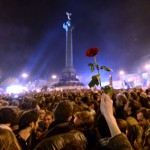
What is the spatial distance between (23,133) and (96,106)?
5326 millimetres

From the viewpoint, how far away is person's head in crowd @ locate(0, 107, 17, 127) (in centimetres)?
367

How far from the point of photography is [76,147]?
2.34 metres

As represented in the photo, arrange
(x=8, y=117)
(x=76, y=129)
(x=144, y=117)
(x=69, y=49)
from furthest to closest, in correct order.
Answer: (x=69, y=49) → (x=144, y=117) → (x=8, y=117) → (x=76, y=129)

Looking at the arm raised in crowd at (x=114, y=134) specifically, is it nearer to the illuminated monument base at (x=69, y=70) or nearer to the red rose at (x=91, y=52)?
the red rose at (x=91, y=52)

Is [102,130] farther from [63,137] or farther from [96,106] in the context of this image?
[96,106]

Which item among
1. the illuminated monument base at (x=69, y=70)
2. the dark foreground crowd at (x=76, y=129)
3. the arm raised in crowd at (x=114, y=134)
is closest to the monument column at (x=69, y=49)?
the illuminated monument base at (x=69, y=70)

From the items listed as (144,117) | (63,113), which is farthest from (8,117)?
(144,117)

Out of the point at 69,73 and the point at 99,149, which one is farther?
the point at 69,73

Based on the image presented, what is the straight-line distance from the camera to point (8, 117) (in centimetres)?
369

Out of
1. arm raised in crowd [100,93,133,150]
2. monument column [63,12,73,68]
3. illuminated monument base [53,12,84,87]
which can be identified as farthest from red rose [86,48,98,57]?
monument column [63,12,73,68]

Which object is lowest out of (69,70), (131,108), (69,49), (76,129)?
(76,129)

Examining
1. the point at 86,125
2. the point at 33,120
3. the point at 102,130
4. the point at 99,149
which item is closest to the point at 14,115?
the point at 33,120

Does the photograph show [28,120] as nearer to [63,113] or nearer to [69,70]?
[63,113]

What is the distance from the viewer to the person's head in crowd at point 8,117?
3.67 m
